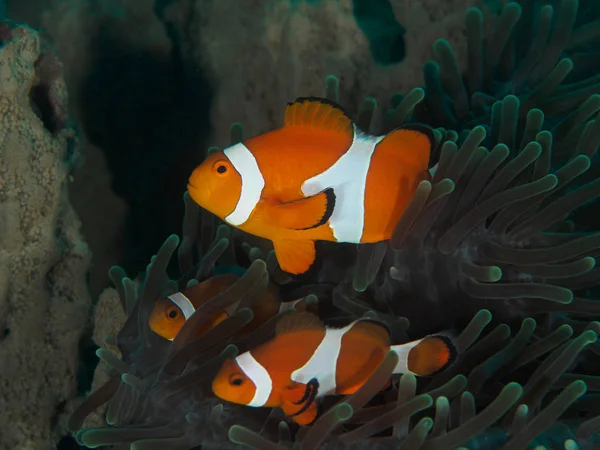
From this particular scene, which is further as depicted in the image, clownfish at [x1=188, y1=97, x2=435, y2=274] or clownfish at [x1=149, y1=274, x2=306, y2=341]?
clownfish at [x1=149, y1=274, x2=306, y2=341]

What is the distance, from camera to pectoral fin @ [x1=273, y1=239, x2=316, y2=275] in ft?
3.89

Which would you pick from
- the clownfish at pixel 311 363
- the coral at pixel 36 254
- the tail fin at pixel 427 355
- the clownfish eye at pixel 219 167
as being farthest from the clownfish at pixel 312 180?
the coral at pixel 36 254

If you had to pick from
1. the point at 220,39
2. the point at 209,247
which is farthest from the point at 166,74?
the point at 209,247

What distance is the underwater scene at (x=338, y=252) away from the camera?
113 cm

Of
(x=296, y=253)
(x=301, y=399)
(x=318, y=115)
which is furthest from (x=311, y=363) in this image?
(x=318, y=115)

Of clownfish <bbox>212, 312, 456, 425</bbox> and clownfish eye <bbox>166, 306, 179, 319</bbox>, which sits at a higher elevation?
clownfish <bbox>212, 312, 456, 425</bbox>

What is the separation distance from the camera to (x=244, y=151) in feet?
3.66

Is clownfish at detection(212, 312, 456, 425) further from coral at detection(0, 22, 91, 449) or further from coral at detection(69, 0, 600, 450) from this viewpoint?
coral at detection(0, 22, 91, 449)

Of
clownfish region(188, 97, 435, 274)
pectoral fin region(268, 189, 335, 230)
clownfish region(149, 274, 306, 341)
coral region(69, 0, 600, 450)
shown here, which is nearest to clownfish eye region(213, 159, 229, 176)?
clownfish region(188, 97, 435, 274)

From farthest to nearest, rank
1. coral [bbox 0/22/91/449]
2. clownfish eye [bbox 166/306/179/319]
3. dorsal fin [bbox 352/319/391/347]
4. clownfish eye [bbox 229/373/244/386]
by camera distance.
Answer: coral [bbox 0/22/91/449], clownfish eye [bbox 166/306/179/319], dorsal fin [bbox 352/319/391/347], clownfish eye [bbox 229/373/244/386]

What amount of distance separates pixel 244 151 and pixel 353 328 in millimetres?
417

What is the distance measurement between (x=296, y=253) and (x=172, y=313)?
13.8 inches

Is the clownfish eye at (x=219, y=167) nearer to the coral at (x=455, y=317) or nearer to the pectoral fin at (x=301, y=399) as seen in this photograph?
the coral at (x=455, y=317)

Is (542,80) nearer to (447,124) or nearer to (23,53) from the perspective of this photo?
(447,124)
